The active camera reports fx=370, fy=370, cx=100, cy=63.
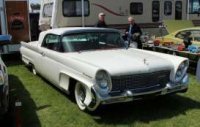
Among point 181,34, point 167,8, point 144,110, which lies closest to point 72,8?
point 181,34

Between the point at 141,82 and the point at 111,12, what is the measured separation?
8.70m

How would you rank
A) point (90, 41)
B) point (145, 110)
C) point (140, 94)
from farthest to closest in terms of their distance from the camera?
point (90, 41), point (145, 110), point (140, 94)

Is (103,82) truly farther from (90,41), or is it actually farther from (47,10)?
(47,10)

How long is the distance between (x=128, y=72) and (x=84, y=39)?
1.77 m

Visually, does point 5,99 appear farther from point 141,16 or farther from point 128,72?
point 141,16

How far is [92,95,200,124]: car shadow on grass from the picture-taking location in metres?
6.05

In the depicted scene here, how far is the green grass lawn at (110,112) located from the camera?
589cm

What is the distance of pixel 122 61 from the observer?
639cm

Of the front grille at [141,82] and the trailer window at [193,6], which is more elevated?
the trailer window at [193,6]

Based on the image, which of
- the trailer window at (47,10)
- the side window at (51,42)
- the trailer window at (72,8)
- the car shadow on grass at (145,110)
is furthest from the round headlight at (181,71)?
the trailer window at (47,10)

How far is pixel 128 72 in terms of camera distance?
19.7 feet

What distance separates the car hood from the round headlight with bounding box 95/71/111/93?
0.32 feet

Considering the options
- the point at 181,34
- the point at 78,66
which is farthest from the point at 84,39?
the point at 181,34

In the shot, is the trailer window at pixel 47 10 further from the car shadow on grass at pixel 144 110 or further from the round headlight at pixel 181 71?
the round headlight at pixel 181 71
